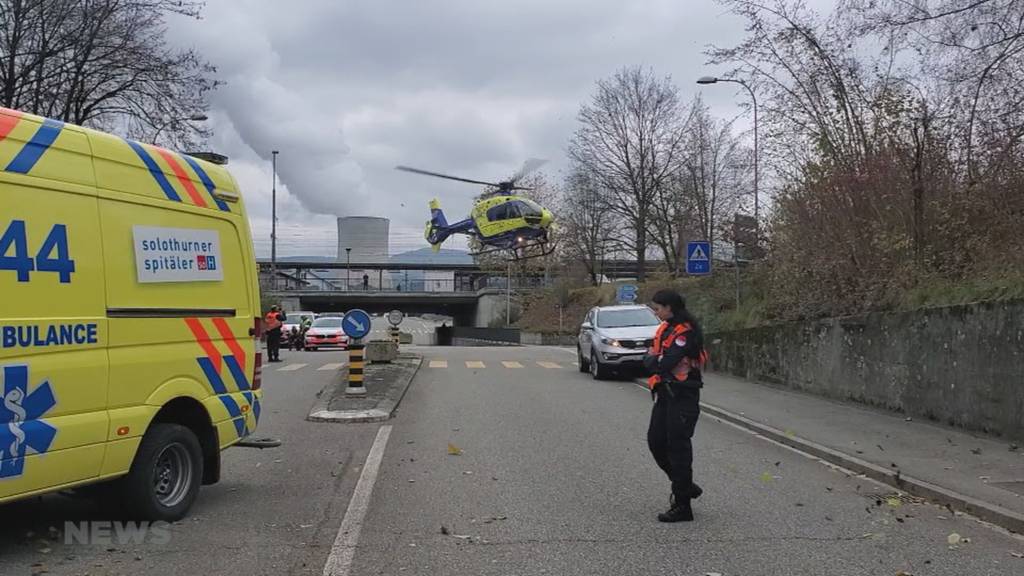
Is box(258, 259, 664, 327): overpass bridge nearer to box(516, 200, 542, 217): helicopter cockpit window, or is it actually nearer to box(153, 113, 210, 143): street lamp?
box(516, 200, 542, 217): helicopter cockpit window

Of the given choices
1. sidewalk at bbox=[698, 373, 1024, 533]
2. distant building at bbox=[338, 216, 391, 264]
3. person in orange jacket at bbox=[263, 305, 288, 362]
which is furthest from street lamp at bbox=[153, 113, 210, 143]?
distant building at bbox=[338, 216, 391, 264]

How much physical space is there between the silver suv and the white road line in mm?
9654

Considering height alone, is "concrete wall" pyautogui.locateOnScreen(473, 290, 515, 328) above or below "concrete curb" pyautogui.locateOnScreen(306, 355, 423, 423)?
above

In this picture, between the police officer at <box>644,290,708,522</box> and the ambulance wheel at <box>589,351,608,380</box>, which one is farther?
the ambulance wheel at <box>589,351,608,380</box>

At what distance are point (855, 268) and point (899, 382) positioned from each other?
3319 mm

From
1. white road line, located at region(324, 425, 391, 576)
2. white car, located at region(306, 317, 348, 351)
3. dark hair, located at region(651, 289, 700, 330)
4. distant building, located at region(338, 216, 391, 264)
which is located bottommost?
white road line, located at region(324, 425, 391, 576)

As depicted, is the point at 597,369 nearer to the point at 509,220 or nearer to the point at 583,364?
the point at 583,364

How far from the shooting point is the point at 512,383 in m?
17.7

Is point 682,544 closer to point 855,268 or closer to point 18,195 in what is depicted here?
point 18,195

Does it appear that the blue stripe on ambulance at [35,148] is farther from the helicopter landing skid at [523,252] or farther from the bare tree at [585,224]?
the bare tree at [585,224]

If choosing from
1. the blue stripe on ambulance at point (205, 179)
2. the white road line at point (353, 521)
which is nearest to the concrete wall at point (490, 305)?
the white road line at point (353, 521)

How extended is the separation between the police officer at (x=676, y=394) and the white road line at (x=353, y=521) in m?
2.29

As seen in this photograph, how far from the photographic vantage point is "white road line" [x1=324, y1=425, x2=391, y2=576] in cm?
517

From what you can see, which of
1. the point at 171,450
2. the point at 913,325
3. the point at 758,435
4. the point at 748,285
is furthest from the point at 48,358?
the point at 748,285
